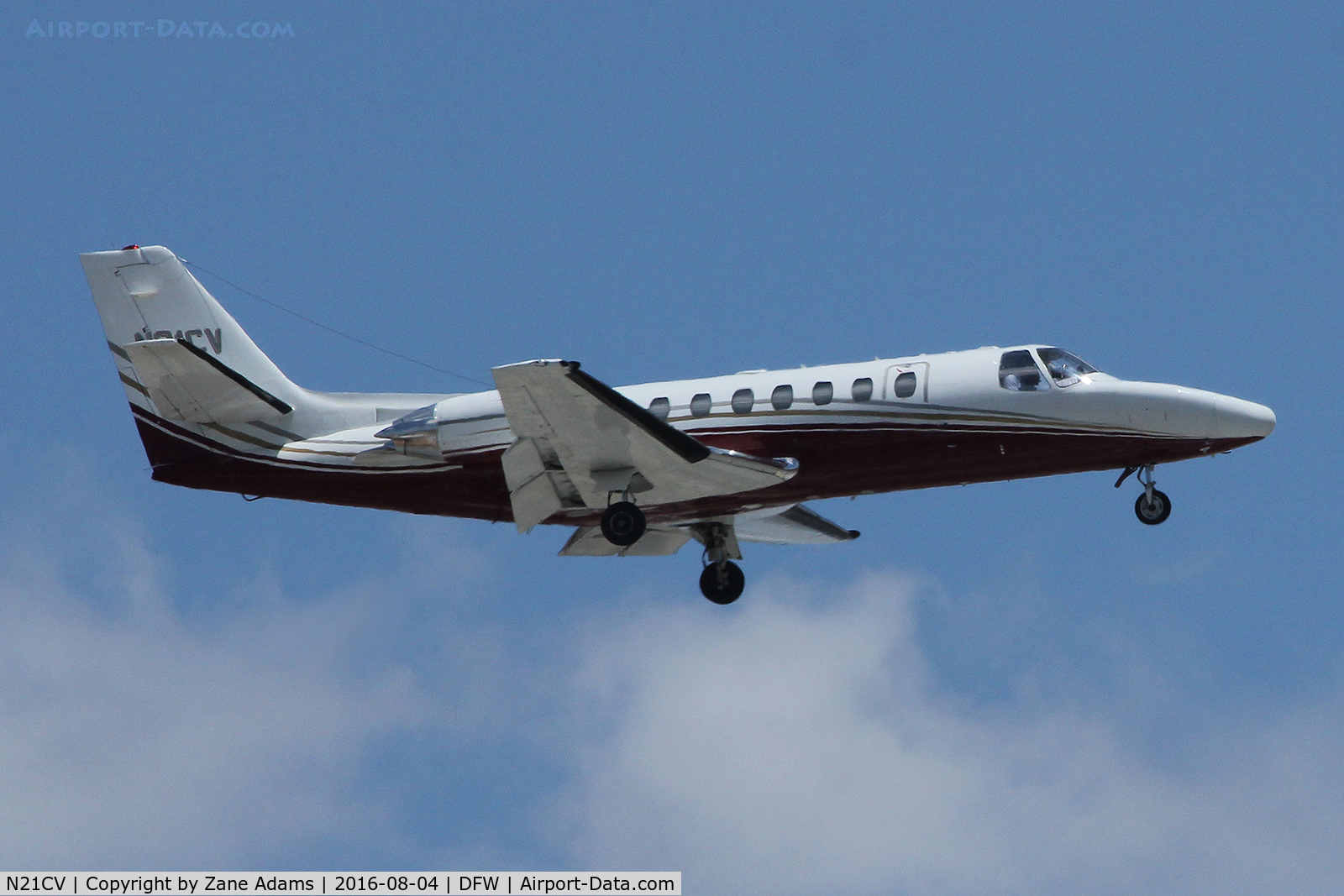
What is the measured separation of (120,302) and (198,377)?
252 cm

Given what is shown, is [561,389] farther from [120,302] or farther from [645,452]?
[120,302]

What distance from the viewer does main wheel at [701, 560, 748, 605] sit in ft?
86.7

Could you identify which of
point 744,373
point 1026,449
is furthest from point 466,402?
point 1026,449

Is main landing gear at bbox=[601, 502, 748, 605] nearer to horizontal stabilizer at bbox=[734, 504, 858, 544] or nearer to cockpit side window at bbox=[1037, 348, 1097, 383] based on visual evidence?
horizontal stabilizer at bbox=[734, 504, 858, 544]

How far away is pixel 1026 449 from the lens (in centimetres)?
2233

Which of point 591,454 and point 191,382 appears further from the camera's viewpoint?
point 191,382

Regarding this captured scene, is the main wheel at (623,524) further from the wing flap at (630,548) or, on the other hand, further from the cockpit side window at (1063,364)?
the cockpit side window at (1063,364)

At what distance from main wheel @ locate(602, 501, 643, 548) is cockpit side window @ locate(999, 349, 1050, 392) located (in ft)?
18.3

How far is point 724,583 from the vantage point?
26.4m

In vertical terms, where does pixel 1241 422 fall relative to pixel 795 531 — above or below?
above

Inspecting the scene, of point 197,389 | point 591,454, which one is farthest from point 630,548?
point 197,389

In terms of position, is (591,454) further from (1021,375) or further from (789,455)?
(1021,375)

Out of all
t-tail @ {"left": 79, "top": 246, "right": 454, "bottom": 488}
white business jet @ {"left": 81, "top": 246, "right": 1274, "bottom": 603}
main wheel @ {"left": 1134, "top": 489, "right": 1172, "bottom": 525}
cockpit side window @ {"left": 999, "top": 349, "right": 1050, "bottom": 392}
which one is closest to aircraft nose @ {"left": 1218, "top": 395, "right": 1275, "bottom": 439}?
white business jet @ {"left": 81, "top": 246, "right": 1274, "bottom": 603}

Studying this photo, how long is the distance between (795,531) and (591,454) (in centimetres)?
589
